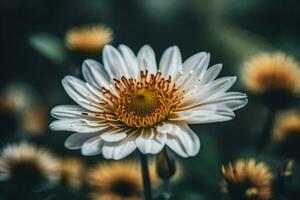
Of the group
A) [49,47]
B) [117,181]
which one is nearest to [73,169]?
[117,181]

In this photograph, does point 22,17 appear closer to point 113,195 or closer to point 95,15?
Answer: point 95,15

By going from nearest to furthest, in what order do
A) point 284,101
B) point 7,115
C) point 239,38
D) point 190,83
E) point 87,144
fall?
point 87,144, point 190,83, point 284,101, point 7,115, point 239,38

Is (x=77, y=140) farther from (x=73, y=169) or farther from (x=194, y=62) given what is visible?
(x=73, y=169)

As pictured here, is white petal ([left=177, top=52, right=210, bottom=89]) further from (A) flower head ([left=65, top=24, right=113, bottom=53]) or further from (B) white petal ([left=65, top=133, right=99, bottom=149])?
(A) flower head ([left=65, top=24, right=113, bottom=53])

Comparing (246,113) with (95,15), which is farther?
(95,15)

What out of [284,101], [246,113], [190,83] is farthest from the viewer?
[246,113]

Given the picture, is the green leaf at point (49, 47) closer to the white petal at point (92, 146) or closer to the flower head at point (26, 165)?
the flower head at point (26, 165)

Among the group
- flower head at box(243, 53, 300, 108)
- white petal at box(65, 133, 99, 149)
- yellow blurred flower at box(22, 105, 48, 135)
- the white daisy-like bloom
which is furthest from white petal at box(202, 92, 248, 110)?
yellow blurred flower at box(22, 105, 48, 135)

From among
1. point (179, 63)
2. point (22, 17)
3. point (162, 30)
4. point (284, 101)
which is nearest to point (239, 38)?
point (162, 30)
